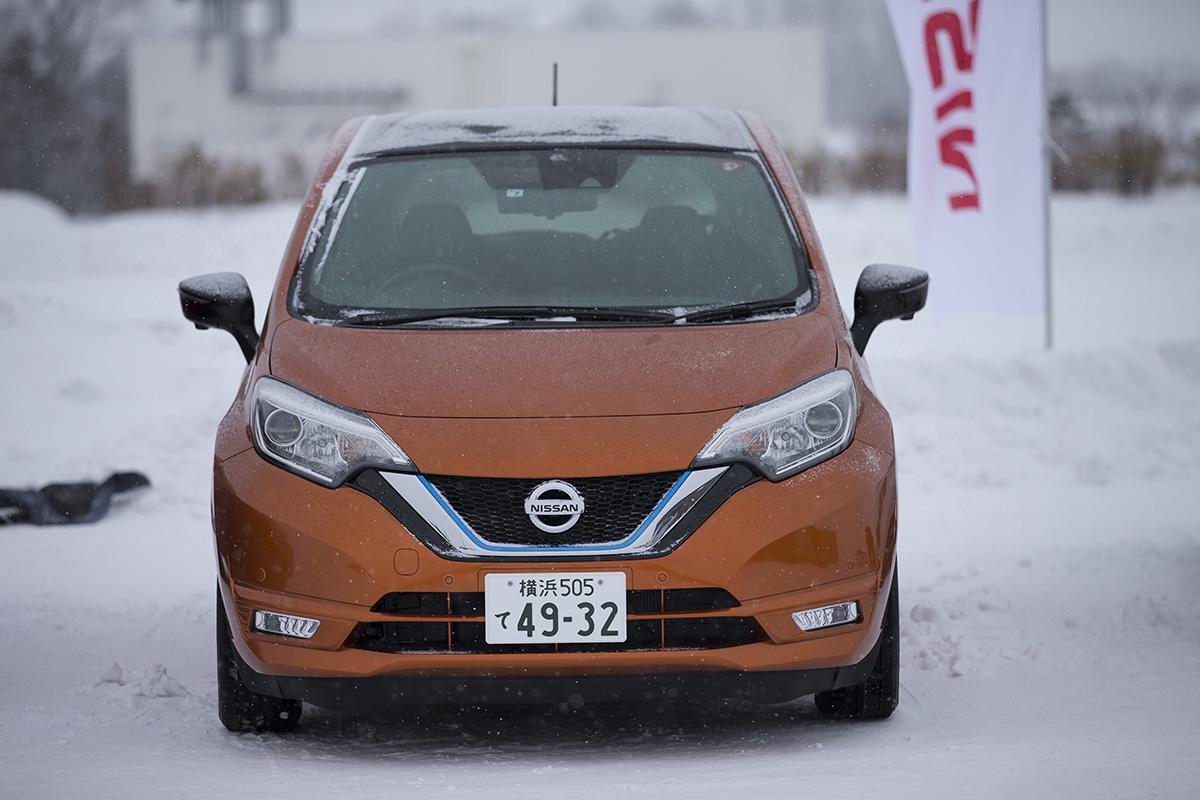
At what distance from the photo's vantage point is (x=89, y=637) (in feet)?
21.0

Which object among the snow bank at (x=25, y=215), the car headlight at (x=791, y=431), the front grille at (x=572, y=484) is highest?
the car headlight at (x=791, y=431)

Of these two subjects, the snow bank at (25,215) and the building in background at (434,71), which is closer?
the snow bank at (25,215)

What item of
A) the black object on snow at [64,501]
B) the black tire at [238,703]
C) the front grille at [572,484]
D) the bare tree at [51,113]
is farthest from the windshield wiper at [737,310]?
the bare tree at [51,113]

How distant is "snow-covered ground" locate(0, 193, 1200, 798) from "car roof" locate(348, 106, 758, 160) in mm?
1730

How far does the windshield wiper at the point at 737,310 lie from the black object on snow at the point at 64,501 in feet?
16.4

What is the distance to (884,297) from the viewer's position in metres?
5.16

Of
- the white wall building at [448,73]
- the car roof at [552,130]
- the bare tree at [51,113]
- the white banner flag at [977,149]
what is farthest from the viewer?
the white wall building at [448,73]

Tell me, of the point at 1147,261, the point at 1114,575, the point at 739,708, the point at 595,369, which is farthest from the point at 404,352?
the point at 1147,261

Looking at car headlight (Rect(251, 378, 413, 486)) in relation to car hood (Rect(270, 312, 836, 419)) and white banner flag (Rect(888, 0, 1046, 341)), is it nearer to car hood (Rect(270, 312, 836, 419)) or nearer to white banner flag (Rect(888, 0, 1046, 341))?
car hood (Rect(270, 312, 836, 419))

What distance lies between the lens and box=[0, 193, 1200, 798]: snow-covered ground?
4.29 metres

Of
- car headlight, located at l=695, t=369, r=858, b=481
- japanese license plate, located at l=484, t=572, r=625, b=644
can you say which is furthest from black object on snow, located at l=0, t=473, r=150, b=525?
car headlight, located at l=695, t=369, r=858, b=481

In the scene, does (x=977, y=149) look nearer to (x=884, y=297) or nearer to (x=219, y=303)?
(x=884, y=297)

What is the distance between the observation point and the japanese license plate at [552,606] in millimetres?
4238

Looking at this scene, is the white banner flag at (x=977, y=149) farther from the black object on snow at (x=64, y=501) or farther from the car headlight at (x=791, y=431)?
the car headlight at (x=791, y=431)
